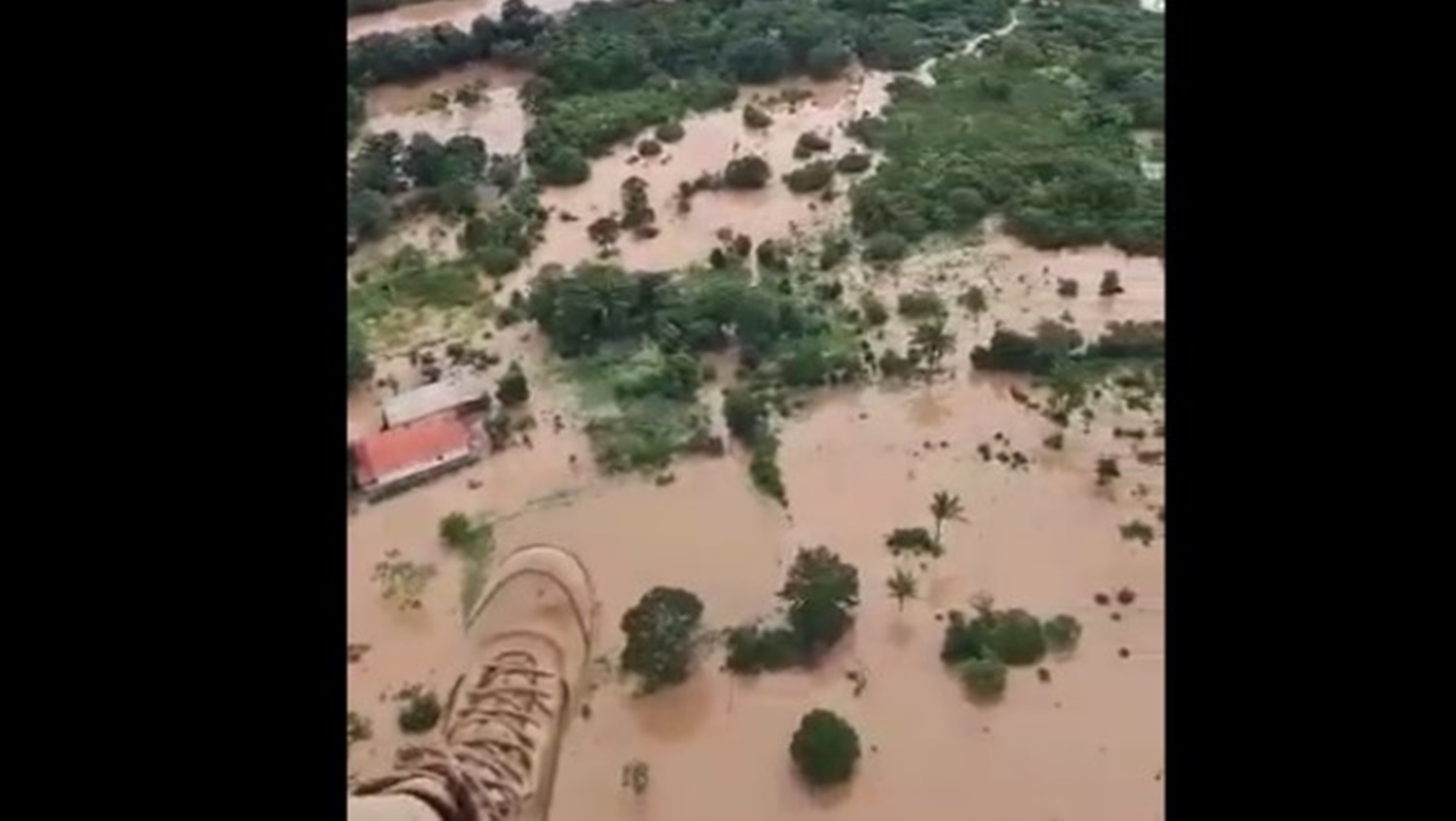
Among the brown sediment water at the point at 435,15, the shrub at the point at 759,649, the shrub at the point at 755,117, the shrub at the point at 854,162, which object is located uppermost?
the brown sediment water at the point at 435,15

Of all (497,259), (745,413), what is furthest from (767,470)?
(497,259)

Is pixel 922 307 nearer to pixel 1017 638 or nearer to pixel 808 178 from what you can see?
pixel 808 178

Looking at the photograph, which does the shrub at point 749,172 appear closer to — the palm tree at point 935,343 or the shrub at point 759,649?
the palm tree at point 935,343

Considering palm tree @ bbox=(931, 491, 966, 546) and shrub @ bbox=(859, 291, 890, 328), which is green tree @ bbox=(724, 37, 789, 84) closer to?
shrub @ bbox=(859, 291, 890, 328)

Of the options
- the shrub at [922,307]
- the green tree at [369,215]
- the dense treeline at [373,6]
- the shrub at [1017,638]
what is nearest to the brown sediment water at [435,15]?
the dense treeline at [373,6]
